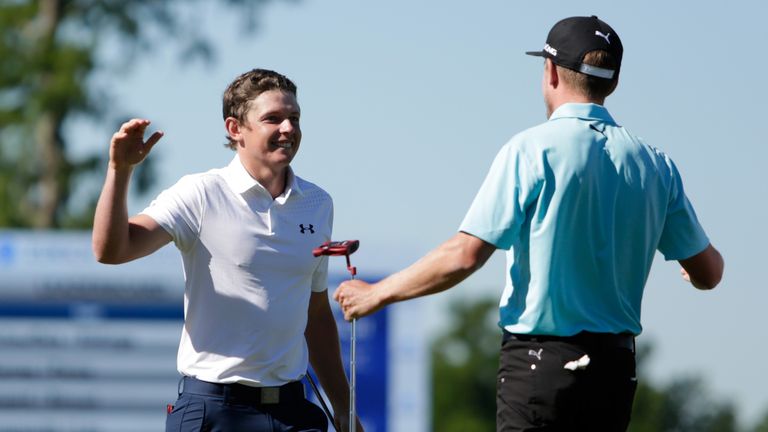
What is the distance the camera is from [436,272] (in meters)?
5.11

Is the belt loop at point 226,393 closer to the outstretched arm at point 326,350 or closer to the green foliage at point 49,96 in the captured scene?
the outstretched arm at point 326,350

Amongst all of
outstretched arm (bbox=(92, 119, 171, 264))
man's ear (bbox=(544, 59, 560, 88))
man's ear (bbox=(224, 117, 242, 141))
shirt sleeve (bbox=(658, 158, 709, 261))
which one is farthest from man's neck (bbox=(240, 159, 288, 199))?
shirt sleeve (bbox=(658, 158, 709, 261))

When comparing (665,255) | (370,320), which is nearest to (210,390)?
(665,255)

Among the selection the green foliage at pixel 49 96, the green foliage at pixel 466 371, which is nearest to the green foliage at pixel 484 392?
the green foliage at pixel 466 371

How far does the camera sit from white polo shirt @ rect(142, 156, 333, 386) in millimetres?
5461

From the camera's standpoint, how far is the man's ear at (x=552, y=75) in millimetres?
5320

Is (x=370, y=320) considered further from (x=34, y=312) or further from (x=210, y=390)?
(x=210, y=390)

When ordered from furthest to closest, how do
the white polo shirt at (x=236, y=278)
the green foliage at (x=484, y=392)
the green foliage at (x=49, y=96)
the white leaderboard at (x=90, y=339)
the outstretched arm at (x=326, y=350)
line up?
the green foliage at (x=484, y=392) → the green foliage at (x=49, y=96) → the white leaderboard at (x=90, y=339) → the outstretched arm at (x=326, y=350) → the white polo shirt at (x=236, y=278)

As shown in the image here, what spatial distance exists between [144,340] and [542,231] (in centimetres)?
1021

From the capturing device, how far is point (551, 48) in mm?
5297

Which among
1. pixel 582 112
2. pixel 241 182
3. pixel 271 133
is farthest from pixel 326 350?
pixel 582 112

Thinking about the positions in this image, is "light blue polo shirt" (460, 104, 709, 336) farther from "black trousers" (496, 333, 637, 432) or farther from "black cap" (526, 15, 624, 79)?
"black cap" (526, 15, 624, 79)

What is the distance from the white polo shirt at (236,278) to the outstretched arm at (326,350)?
31 centimetres

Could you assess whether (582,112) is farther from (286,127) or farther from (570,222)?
(286,127)
